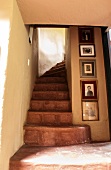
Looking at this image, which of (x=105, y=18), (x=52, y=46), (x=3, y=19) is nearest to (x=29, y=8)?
(x=3, y=19)

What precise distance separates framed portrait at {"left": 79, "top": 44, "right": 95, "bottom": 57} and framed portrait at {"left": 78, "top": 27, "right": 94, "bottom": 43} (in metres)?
0.10

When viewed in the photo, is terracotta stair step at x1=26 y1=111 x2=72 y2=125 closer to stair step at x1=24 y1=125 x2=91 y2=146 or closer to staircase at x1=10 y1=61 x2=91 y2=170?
staircase at x1=10 y1=61 x2=91 y2=170

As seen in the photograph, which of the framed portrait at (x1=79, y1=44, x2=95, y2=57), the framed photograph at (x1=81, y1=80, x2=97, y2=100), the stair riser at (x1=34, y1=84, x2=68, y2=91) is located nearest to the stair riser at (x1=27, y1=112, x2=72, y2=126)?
the framed photograph at (x1=81, y1=80, x2=97, y2=100)

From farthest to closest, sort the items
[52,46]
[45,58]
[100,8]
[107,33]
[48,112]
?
[52,46], [45,58], [107,33], [48,112], [100,8]

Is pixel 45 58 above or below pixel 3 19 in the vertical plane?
above

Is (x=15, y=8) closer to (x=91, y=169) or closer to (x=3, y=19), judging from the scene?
(x=3, y=19)

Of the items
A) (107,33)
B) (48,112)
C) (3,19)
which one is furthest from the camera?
(107,33)

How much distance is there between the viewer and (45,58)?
482cm

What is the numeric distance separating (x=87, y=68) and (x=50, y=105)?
89 centimetres

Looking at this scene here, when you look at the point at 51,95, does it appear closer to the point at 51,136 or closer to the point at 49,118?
the point at 49,118

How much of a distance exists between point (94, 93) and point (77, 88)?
0.29 m

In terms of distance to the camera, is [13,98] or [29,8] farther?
[29,8]

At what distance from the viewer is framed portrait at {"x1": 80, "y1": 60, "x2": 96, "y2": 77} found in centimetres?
261

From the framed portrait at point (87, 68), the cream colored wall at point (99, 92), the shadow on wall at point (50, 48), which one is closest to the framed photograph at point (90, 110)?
the cream colored wall at point (99, 92)
